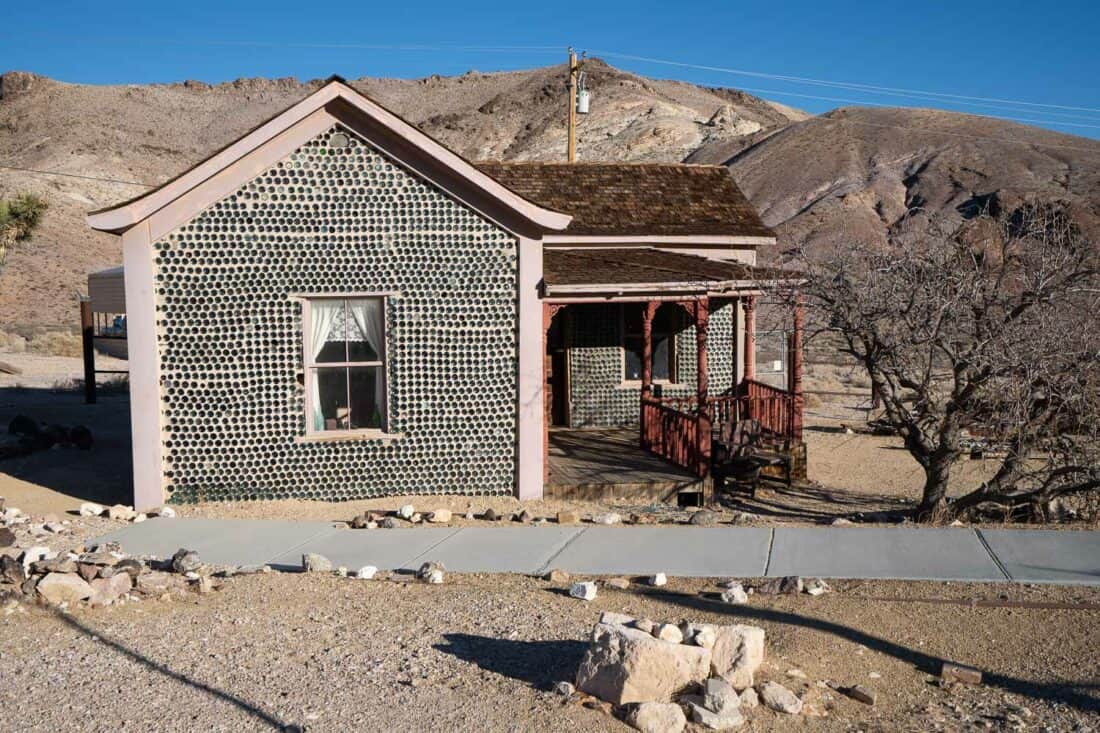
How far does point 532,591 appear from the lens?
8.32 metres

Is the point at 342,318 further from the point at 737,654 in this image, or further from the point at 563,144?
the point at 563,144

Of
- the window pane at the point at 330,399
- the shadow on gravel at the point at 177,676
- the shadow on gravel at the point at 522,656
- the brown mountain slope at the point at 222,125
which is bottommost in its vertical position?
the shadow on gravel at the point at 177,676

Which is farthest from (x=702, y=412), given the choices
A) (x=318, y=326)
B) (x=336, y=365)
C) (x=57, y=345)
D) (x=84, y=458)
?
(x=57, y=345)

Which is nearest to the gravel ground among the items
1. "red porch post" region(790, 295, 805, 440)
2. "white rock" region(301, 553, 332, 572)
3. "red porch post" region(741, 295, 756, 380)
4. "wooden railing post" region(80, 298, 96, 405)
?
"white rock" region(301, 553, 332, 572)

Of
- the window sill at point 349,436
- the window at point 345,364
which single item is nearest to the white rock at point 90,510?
the window sill at point 349,436

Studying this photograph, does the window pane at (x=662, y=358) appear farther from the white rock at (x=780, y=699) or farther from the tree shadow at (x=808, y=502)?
the white rock at (x=780, y=699)

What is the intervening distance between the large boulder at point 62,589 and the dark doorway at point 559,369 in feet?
33.7

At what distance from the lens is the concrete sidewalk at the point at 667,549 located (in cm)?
847

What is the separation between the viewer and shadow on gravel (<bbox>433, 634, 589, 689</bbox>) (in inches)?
256

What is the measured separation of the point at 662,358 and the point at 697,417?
437 centimetres

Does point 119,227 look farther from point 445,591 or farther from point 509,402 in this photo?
point 445,591

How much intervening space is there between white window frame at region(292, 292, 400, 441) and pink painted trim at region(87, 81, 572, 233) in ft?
5.11

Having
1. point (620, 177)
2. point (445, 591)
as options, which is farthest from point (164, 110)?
point (445, 591)

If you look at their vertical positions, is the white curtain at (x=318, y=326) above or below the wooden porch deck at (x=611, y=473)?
above
